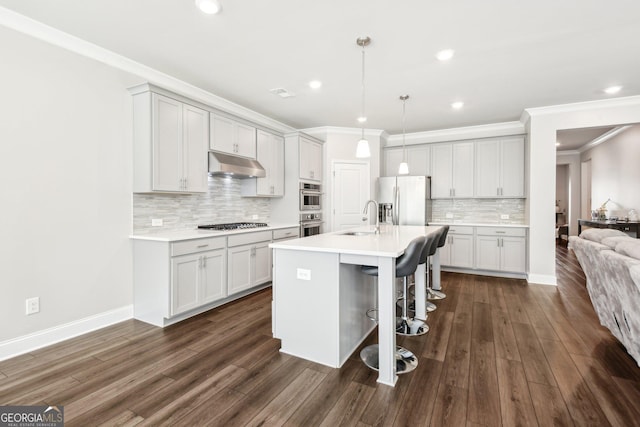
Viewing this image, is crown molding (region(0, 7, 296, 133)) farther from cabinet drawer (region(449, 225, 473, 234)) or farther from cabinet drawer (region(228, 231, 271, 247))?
cabinet drawer (region(449, 225, 473, 234))

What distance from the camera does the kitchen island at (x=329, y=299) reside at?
205 cm

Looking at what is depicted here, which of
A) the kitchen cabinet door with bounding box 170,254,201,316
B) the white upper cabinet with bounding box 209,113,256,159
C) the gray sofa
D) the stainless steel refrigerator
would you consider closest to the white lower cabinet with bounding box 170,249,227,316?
the kitchen cabinet door with bounding box 170,254,201,316

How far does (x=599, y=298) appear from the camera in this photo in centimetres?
254

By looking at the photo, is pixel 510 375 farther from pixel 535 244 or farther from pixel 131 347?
pixel 535 244

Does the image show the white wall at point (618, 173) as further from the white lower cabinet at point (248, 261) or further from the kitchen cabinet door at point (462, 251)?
the white lower cabinet at point (248, 261)

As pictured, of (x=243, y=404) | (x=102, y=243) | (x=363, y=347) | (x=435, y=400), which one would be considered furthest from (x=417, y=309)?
(x=102, y=243)

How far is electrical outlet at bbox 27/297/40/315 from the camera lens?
8.10 ft

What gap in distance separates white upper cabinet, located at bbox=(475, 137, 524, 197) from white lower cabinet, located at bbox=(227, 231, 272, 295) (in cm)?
384

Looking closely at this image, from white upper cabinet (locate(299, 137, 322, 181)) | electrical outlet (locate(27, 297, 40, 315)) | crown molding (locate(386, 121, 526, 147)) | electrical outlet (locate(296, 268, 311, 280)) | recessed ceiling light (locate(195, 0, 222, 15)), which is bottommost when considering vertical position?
electrical outlet (locate(27, 297, 40, 315))

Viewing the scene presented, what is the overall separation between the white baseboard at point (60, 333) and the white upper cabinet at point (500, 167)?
18.2ft

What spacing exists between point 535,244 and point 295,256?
4.11 meters

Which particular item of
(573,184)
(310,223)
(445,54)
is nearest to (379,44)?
(445,54)

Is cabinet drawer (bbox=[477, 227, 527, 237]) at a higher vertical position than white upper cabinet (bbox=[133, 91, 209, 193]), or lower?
lower

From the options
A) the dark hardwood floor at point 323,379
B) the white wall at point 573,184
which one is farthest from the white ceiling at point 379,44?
the white wall at point 573,184
